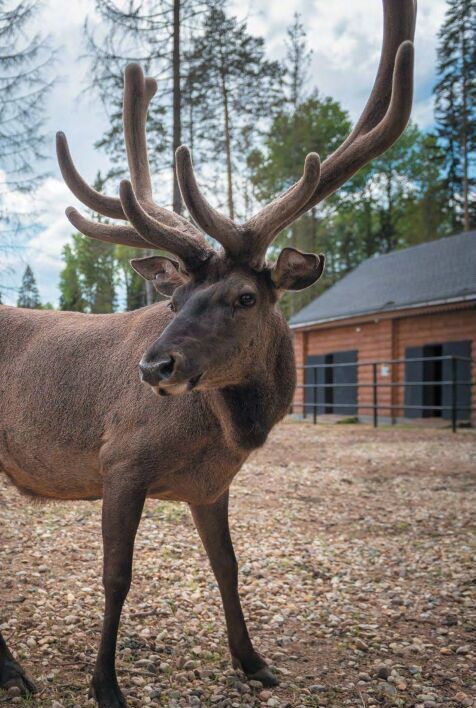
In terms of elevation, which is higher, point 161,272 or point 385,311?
point 385,311

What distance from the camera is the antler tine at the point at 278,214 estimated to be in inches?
104

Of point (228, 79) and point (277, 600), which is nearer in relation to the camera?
point (277, 600)

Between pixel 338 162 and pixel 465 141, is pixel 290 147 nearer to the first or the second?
pixel 465 141

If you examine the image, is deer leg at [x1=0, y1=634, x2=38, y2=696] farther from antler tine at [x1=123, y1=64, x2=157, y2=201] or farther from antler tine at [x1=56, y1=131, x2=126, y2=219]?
antler tine at [x1=123, y1=64, x2=157, y2=201]

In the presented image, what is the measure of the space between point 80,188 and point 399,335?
16098 mm

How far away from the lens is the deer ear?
308 cm

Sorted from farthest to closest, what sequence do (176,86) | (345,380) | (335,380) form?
(335,380)
(345,380)
(176,86)

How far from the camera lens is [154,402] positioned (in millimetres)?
2824

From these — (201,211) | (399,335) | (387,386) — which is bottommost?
(387,386)

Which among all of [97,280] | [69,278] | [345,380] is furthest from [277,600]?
[69,278]

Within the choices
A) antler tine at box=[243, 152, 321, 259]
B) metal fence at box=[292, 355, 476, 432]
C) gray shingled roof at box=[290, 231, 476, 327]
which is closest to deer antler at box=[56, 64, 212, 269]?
antler tine at box=[243, 152, 321, 259]

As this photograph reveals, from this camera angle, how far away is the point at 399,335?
60.8 ft

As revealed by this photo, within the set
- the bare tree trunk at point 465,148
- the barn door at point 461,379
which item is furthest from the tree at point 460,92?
the barn door at point 461,379

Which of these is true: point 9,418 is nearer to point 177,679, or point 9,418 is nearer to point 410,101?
point 177,679
